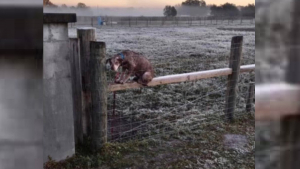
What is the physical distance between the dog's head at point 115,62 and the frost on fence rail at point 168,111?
47 centimetres

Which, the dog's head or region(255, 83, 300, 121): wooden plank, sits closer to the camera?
region(255, 83, 300, 121): wooden plank

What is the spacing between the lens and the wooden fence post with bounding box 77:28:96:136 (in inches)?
97.7

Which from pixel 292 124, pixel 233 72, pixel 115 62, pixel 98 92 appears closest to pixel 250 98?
pixel 233 72

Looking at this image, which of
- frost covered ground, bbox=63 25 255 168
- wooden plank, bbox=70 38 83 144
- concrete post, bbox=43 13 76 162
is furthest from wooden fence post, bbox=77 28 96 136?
frost covered ground, bbox=63 25 255 168

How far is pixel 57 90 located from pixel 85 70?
1.03ft

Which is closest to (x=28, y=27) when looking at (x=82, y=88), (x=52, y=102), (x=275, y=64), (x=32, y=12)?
(x=32, y=12)

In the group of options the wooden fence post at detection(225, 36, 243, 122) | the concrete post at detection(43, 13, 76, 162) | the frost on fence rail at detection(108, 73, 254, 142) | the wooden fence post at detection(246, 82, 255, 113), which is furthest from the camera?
the wooden fence post at detection(246, 82, 255, 113)

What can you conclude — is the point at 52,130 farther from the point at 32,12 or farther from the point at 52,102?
the point at 32,12

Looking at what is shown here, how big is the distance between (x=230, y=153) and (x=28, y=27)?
2.74 meters

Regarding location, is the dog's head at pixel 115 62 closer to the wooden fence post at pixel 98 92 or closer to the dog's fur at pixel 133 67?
the dog's fur at pixel 133 67

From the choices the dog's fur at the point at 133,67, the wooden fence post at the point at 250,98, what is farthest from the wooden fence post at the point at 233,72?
the dog's fur at the point at 133,67

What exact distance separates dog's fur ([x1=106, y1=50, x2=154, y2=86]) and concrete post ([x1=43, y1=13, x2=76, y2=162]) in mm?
462

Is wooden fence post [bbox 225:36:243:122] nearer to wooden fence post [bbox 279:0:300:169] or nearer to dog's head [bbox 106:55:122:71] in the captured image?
dog's head [bbox 106:55:122:71]

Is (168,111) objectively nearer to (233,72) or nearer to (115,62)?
(233,72)
